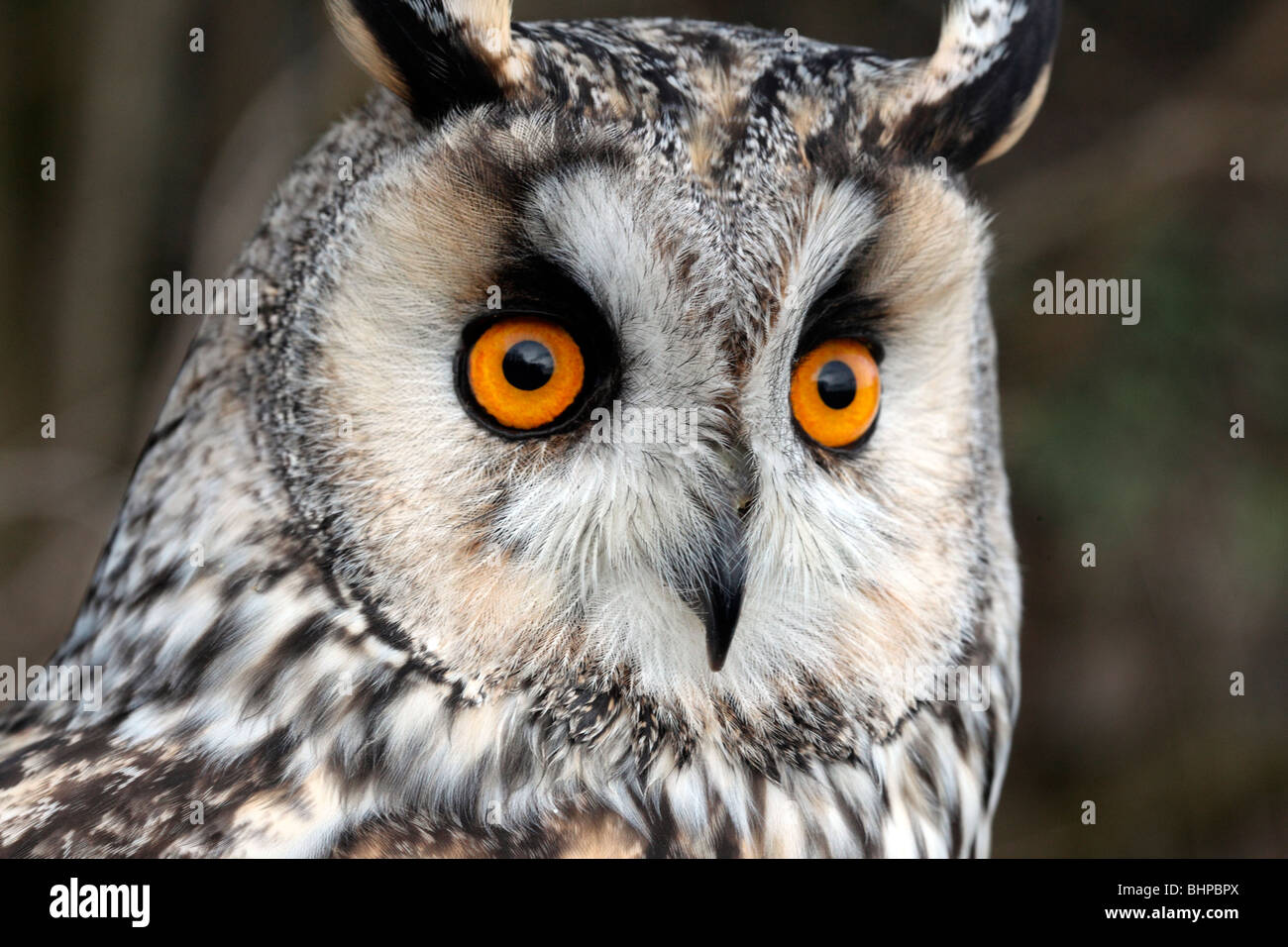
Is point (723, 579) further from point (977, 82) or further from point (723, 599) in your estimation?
point (977, 82)

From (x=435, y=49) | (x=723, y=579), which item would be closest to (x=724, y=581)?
(x=723, y=579)

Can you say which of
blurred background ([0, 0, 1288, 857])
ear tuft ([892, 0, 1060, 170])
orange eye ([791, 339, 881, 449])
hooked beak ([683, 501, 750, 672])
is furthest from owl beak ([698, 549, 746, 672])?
blurred background ([0, 0, 1288, 857])

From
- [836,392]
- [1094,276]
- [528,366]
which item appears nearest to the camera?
[528,366]

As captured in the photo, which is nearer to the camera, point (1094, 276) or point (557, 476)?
point (557, 476)

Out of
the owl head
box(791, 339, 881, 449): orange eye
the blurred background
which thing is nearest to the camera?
the owl head

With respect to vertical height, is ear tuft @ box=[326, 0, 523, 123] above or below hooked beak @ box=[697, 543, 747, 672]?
above

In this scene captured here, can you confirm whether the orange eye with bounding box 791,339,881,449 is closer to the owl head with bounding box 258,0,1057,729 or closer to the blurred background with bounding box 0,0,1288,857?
the owl head with bounding box 258,0,1057,729

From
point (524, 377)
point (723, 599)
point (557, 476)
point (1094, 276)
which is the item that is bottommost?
point (723, 599)
